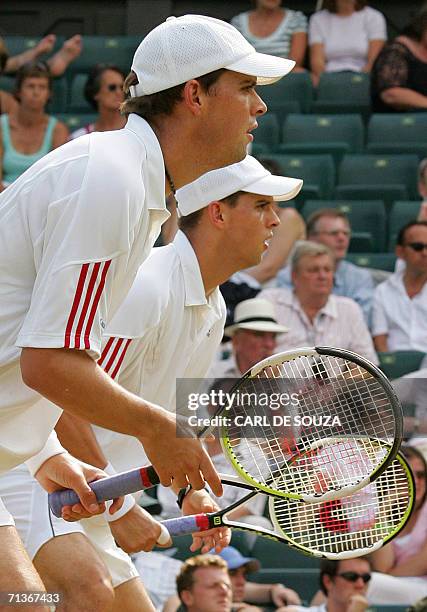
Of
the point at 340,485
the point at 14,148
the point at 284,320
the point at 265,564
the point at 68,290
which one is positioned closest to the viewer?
the point at 68,290

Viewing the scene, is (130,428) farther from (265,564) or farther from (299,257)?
(299,257)

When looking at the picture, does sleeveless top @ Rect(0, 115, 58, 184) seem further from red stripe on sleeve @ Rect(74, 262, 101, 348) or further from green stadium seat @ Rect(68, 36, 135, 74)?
red stripe on sleeve @ Rect(74, 262, 101, 348)

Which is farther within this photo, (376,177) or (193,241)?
(376,177)

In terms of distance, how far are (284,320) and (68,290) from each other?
4448mm

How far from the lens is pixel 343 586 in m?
5.69

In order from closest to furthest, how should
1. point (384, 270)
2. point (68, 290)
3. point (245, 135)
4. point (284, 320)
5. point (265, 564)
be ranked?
point (68, 290)
point (245, 135)
point (265, 564)
point (284, 320)
point (384, 270)

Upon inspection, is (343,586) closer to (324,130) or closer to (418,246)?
(418,246)

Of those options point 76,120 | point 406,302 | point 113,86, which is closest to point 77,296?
point 406,302

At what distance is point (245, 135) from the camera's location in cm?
303

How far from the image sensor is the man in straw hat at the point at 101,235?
262 cm

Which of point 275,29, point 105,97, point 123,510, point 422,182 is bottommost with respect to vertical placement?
point 422,182

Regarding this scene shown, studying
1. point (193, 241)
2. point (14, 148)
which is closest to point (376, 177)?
point (14, 148)

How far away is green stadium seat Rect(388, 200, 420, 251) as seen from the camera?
824 centimetres

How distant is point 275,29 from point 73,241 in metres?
7.19
